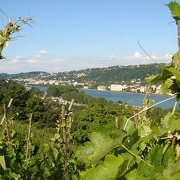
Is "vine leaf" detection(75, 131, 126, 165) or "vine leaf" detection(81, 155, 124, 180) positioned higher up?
"vine leaf" detection(75, 131, 126, 165)

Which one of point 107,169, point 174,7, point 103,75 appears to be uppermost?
point 174,7

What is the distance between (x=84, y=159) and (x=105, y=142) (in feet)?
0.56

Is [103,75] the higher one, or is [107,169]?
[107,169]

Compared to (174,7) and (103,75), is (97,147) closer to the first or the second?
(174,7)

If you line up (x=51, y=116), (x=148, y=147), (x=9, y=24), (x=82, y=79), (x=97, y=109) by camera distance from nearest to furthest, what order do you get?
(x=148, y=147)
(x=9, y=24)
(x=97, y=109)
(x=51, y=116)
(x=82, y=79)

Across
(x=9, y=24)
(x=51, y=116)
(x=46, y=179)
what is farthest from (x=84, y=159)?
(x=51, y=116)

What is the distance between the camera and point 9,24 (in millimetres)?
3113

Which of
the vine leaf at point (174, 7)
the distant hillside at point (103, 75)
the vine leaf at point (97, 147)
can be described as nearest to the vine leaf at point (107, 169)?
the vine leaf at point (97, 147)

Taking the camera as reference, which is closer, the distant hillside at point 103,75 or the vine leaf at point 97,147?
the vine leaf at point 97,147

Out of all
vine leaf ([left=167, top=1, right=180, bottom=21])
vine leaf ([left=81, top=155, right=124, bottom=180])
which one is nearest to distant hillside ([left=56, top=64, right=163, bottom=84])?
vine leaf ([left=167, top=1, right=180, bottom=21])

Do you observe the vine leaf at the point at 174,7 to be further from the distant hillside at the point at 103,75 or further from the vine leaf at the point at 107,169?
the distant hillside at the point at 103,75

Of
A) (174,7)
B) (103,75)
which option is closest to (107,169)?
(174,7)

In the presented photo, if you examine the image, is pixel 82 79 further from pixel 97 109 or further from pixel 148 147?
pixel 148 147

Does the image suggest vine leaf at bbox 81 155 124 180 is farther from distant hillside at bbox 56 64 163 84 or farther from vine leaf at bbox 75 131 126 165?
distant hillside at bbox 56 64 163 84
